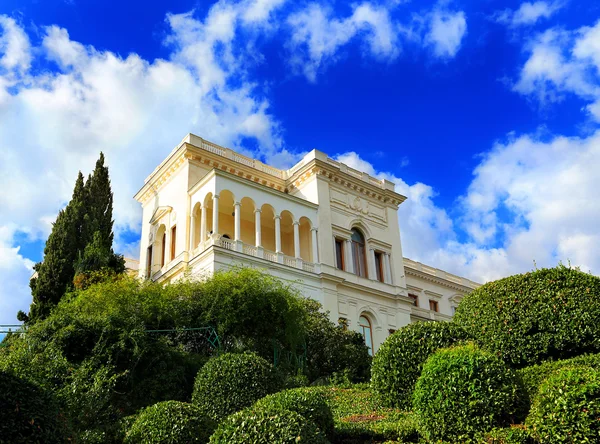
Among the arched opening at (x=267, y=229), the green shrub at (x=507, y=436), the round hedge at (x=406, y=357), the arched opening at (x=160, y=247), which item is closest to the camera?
the green shrub at (x=507, y=436)

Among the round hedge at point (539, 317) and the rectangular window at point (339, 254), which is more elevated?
the rectangular window at point (339, 254)

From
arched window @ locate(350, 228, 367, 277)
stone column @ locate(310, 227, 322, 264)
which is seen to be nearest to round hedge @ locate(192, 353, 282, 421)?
stone column @ locate(310, 227, 322, 264)

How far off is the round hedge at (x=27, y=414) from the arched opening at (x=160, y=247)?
22.6 m

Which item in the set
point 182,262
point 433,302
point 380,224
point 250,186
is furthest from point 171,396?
point 433,302

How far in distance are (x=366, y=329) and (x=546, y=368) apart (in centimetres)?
1945

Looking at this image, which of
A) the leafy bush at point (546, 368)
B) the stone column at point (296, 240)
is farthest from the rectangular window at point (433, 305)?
the leafy bush at point (546, 368)

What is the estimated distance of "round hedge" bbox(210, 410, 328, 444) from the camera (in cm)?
756

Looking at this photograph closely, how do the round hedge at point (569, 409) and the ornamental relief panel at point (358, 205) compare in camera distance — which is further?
the ornamental relief panel at point (358, 205)

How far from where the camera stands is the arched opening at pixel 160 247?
98.1ft

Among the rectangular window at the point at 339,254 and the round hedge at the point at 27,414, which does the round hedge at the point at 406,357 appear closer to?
the round hedge at the point at 27,414

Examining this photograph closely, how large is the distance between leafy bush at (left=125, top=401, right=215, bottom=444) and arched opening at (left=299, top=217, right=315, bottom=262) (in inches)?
798

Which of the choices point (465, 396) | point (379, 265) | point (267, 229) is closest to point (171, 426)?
point (465, 396)

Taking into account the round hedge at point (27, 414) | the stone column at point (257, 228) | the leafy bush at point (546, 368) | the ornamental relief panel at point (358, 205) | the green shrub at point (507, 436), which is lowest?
the green shrub at point (507, 436)

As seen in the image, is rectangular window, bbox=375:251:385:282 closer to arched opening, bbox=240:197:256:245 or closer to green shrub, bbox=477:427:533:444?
arched opening, bbox=240:197:256:245
